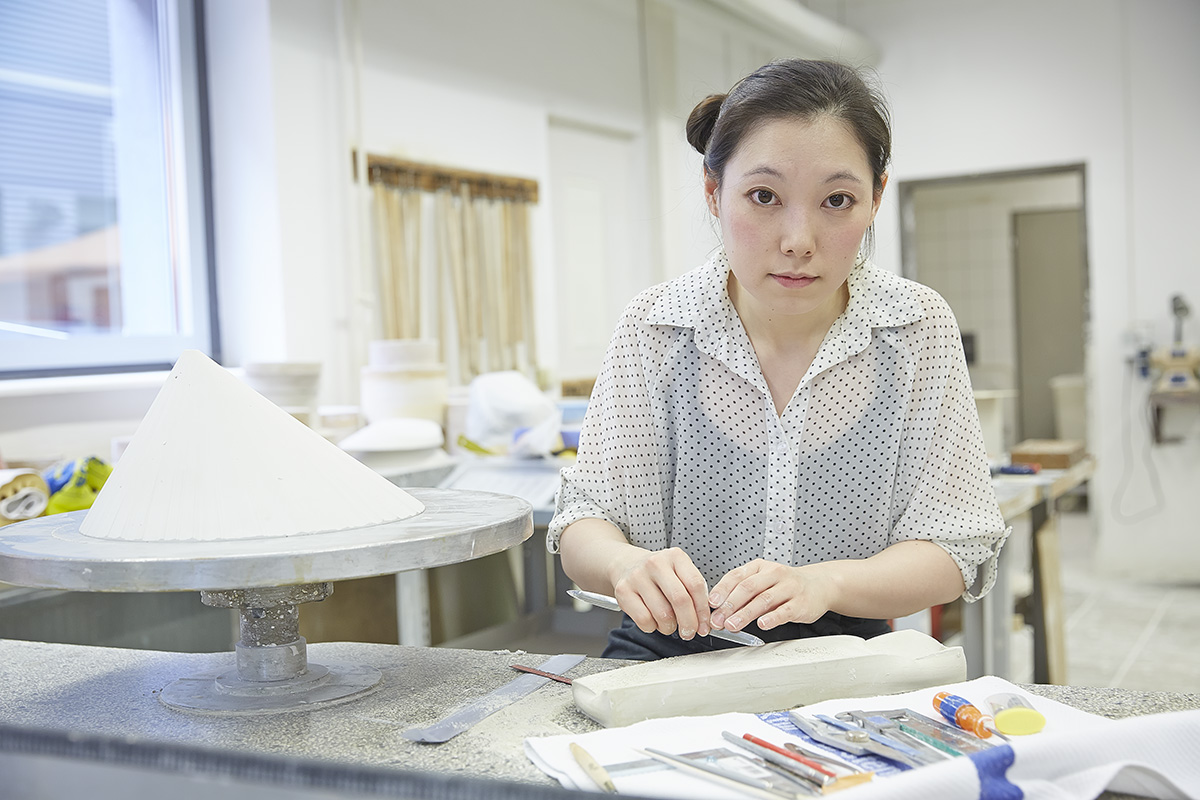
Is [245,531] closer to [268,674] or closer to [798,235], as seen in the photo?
[268,674]

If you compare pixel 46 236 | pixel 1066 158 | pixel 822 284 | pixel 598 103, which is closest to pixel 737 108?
pixel 822 284

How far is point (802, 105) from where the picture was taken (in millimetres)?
1245

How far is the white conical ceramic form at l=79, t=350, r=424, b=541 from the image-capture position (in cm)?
98

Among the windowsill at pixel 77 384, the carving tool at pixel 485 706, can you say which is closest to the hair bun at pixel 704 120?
the carving tool at pixel 485 706

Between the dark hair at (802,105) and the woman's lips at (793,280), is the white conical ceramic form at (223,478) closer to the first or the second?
the woman's lips at (793,280)

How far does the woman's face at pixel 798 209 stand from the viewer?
1204mm

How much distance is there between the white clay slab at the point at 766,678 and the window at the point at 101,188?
2655mm

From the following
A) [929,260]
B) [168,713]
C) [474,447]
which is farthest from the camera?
[929,260]

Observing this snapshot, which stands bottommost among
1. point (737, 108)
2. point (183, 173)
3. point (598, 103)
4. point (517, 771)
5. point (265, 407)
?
point (517, 771)

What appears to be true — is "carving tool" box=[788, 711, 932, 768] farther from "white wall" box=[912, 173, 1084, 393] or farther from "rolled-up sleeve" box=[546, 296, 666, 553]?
"white wall" box=[912, 173, 1084, 393]

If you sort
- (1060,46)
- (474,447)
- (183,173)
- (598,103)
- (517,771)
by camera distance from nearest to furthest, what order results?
Answer: (517,771) < (474,447) < (183,173) < (598,103) < (1060,46)

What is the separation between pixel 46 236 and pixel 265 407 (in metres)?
2.45

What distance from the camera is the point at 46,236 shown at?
10.2 ft

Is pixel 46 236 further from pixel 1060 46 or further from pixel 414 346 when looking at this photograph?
pixel 1060 46
